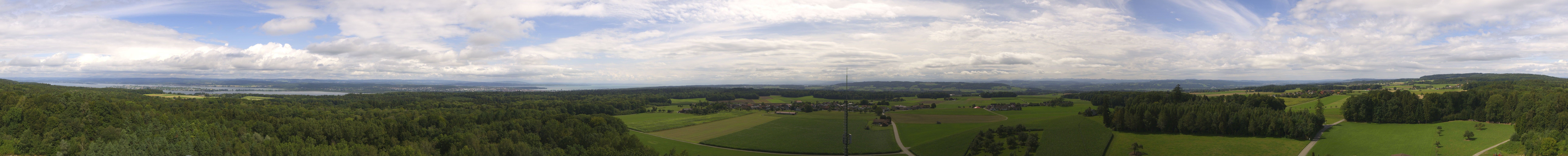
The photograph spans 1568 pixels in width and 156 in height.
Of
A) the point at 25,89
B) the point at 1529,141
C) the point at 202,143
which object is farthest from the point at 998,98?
the point at 25,89

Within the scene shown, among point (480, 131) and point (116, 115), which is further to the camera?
point (116, 115)

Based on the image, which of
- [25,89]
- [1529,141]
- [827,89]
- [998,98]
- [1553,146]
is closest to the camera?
[1553,146]

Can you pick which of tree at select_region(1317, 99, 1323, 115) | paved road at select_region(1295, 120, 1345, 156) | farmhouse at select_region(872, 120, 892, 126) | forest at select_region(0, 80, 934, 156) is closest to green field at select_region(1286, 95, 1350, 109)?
tree at select_region(1317, 99, 1323, 115)

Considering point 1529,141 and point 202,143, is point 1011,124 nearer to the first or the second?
point 1529,141

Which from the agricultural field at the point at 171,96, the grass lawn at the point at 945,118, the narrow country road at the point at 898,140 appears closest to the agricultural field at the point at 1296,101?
the grass lawn at the point at 945,118

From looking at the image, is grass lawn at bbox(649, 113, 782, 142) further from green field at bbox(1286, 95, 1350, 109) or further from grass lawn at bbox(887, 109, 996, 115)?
green field at bbox(1286, 95, 1350, 109)

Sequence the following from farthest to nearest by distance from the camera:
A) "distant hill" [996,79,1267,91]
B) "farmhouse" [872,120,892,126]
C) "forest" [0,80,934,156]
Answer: "distant hill" [996,79,1267,91], "farmhouse" [872,120,892,126], "forest" [0,80,934,156]

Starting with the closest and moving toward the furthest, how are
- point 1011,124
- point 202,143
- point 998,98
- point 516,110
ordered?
point 202,143, point 1011,124, point 516,110, point 998,98
